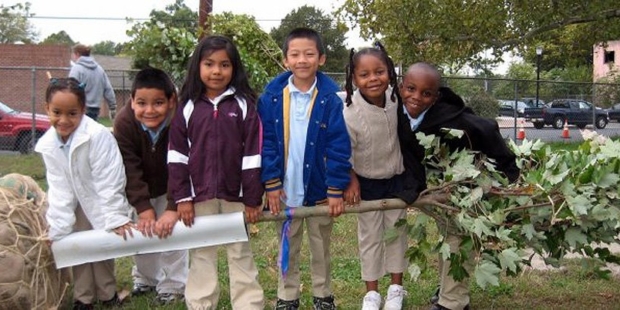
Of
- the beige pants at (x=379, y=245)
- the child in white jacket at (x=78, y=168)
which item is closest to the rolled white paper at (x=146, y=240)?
the child in white jacket at (x=78, y=168)

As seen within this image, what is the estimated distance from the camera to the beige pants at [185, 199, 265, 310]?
417 centimetres

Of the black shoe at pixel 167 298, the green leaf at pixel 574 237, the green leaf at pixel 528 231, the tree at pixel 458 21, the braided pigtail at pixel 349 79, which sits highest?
the tree at pixel 458 21

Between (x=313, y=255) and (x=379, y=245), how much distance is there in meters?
0.44

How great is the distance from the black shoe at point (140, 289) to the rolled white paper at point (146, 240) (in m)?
0.90

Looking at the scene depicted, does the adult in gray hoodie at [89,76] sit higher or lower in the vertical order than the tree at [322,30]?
lower

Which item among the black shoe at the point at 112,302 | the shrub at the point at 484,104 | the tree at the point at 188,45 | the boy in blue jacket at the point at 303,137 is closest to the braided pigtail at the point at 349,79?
the boy in blue jacket at the point at 303,137

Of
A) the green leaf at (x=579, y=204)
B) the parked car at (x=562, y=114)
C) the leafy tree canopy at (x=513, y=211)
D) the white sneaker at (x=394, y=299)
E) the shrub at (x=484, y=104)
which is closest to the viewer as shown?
the green leaf at (x=579, y=204)

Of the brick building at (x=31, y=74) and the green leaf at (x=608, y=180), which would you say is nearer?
the green leaf at (x=608, y=180)

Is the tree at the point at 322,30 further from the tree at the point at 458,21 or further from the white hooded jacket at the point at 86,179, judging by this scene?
the white hooded jacket at the point at 86,179

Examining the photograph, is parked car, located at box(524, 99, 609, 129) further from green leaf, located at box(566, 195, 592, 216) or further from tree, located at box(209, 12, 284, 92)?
green leaf, located at box(566, 195, 592, 216)

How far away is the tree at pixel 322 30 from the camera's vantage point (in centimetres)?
5350

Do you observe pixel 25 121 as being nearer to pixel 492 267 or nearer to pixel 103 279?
pixel 103 279

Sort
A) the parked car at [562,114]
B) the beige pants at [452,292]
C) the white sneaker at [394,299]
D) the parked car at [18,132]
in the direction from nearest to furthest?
the beige pants at [452,292] < the white sneaker at [394,299] < the parked car at [18,132] < the parked car at [562,114]

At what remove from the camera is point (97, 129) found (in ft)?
13.8
